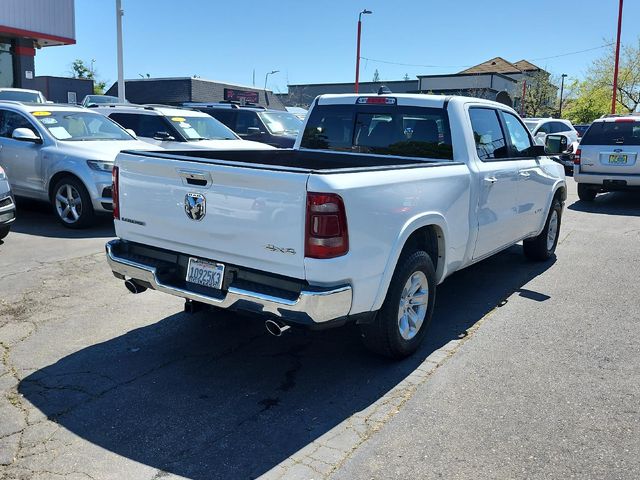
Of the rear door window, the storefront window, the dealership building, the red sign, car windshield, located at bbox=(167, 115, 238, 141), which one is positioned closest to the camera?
the rear door window

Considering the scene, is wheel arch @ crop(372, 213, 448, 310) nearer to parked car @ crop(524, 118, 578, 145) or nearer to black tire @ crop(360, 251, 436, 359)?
black tire @ crop(360, 251, 436, 359)

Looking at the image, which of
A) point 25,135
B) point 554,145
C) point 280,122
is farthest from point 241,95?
point 554,145

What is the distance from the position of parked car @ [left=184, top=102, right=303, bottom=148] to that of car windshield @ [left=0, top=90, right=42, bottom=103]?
4158 mm

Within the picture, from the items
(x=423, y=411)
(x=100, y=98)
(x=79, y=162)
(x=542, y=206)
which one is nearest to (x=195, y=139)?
(x=79, y=162)

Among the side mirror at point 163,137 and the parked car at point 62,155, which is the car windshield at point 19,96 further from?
the parked car at point 62,155

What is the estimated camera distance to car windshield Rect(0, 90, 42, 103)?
14.5 metres

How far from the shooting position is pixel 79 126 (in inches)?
381

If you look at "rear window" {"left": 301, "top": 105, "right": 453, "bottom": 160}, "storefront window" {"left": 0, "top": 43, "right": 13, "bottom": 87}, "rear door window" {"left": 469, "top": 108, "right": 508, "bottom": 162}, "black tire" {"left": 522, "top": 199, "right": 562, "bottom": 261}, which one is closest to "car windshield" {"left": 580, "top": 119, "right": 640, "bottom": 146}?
"black tire" {"left": 522, "top": 199, "right": 562, "bottom": 261}

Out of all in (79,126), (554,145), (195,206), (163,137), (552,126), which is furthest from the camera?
(552,126)

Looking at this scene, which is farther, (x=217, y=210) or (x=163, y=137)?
(x=163, y=137)

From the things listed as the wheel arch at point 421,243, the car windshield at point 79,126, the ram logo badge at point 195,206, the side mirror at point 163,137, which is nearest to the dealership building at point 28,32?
the side mirror at point 163,137

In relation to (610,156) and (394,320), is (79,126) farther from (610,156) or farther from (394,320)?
(610,156)

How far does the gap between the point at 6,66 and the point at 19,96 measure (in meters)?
10.1

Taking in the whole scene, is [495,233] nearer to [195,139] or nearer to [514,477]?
[514,477]
